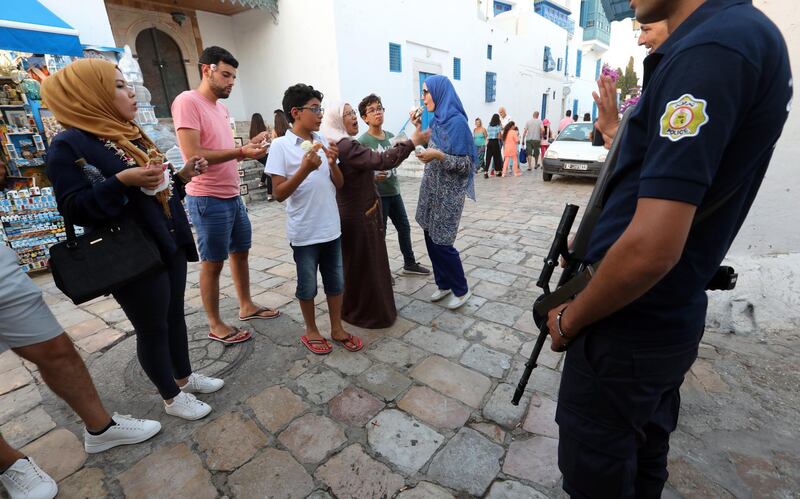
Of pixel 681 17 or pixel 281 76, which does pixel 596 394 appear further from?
pixel 281 76

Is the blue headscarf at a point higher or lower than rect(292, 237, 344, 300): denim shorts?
higher

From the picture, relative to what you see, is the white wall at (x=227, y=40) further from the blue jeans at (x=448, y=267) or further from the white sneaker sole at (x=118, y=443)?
the white sneaker sole at (x=118, y=443)

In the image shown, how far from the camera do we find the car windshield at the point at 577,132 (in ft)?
33.3

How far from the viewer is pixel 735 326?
2912mm

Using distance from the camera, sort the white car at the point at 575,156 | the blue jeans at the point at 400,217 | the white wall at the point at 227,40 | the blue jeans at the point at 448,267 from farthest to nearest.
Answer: the white wall at the point at 227,40, the white car at the point at 575,156, the blue jeans at the point at 400,217, the blue jeans at the point at 448,267

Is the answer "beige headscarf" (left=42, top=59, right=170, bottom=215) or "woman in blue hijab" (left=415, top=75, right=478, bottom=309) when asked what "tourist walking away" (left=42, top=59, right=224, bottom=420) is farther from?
"woman in blue hijab" (left=415, top=75, right=478, bottom=309)

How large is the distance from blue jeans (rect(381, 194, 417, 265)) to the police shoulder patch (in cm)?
303

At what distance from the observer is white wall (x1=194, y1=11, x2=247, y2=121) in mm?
10664

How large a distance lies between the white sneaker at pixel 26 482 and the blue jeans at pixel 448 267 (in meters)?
2.74

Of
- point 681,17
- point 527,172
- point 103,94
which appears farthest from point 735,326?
point 527,172

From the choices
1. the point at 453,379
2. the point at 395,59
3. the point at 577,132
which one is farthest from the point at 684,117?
the point at 395,59

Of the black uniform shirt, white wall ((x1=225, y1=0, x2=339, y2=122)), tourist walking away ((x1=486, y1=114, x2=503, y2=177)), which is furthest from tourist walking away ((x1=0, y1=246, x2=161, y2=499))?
tourist walking away ((x1=486, y1=114, x2=503, y2=177))

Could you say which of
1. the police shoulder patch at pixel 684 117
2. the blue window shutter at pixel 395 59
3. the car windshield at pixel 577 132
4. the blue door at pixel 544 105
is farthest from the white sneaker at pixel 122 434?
the blue door at pixel 544 105

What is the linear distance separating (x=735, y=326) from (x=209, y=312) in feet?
13.3
